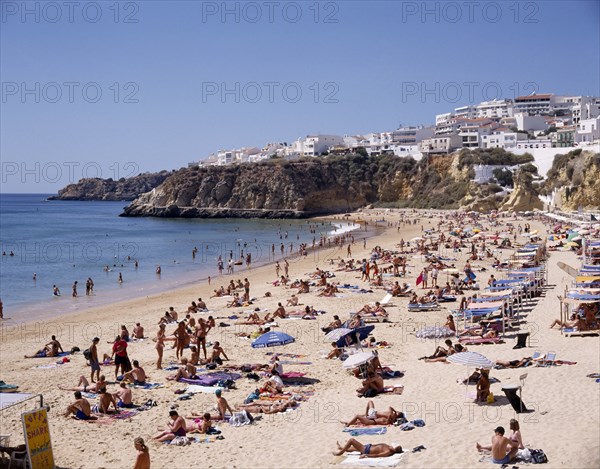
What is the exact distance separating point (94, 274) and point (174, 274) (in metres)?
4.30

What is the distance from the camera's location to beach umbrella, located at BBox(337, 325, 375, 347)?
1352 centimetres

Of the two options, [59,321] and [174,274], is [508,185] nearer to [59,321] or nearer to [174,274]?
[174,274]

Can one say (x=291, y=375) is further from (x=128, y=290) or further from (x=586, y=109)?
(x=586, y=109)

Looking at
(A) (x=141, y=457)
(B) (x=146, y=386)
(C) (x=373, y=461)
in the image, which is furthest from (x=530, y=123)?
(A) (x=141, y=457)

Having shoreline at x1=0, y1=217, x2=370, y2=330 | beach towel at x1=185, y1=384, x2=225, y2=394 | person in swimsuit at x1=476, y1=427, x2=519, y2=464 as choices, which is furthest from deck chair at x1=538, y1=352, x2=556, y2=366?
shoreline at x1=0, y1=217, x2=370, y2=330

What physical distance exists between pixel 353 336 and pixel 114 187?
179614mm

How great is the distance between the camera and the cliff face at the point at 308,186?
81500 mm

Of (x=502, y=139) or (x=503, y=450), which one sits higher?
(x=502, y=139)

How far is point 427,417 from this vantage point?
9461mm

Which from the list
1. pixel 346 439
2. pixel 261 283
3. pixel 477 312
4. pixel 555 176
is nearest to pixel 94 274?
pixel 261 283

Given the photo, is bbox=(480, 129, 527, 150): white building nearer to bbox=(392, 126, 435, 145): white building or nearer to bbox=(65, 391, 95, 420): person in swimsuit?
bbox=(392, 126, 435, 145): white building

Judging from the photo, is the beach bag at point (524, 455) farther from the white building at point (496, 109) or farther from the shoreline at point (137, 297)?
the white building at point (496, 109)

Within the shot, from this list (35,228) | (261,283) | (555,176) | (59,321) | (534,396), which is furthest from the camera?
(35,228)

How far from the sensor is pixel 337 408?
10234mm
